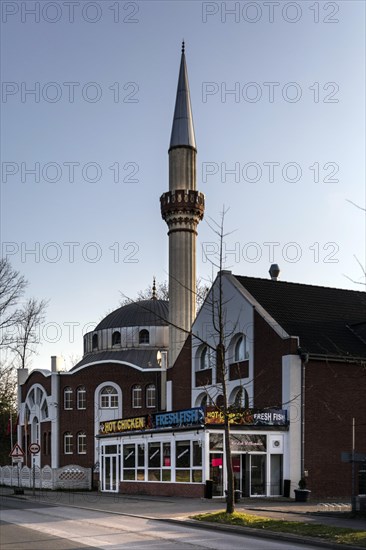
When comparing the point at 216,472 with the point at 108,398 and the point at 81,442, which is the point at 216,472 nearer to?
the point at 108,398

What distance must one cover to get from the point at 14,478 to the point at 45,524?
3436 cm

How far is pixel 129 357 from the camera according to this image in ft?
213

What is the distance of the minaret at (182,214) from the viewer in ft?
181

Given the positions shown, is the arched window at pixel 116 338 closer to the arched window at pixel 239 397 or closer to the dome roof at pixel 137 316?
the dome roof at pixel 137 316

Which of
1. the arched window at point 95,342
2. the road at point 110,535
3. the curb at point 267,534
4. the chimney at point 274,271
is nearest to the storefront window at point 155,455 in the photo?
the road at point 110,535

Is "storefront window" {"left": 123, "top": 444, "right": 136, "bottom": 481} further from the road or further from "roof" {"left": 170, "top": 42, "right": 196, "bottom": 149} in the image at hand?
"roof" {"left": 170, "top": 42, "right": 196, "bottom": 149}

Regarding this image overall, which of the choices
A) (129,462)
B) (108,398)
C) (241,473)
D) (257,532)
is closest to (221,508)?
(241,473)

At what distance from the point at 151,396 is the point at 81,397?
5.59 meters

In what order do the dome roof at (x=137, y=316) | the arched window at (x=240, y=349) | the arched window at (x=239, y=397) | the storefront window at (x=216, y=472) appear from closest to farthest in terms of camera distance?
the storefront window at (x=216, y=472), the arched window at (x=239, y=397), the arched window at (x=240, y=349), the dome roof at (x=137, y=316)

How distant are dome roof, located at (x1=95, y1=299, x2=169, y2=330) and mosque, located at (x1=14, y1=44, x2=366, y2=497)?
33.3ft

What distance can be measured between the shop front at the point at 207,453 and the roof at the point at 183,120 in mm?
25470

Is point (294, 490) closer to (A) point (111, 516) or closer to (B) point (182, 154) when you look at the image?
Result: (A) point (111, 516)

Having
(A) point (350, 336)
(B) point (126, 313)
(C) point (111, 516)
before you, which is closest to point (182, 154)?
(B) point (126, 313)

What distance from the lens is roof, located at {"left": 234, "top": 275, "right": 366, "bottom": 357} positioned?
128 ft
